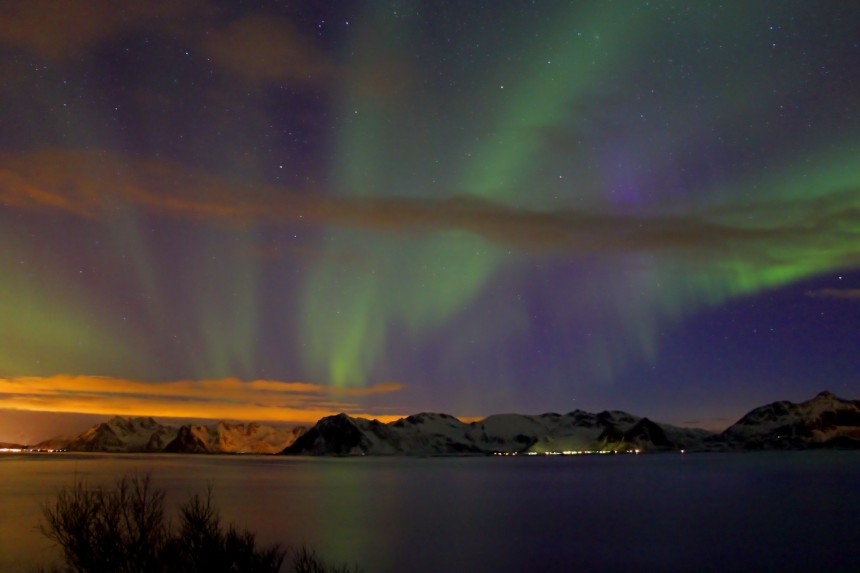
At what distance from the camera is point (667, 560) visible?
49531 mm

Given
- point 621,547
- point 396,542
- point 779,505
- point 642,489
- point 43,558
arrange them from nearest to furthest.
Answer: point 43,558 → point 621,547 → point 396,542 → point 779,505 → point 642,489

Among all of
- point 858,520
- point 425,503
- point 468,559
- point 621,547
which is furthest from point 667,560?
point 425,503

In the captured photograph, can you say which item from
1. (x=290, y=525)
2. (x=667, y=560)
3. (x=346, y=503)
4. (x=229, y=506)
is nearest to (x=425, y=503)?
(x=346, y=503)

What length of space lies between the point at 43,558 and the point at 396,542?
27.2 meters

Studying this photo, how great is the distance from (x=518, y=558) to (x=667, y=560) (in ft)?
34.9

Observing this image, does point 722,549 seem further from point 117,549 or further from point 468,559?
point 117,549

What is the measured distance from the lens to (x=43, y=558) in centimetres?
4662

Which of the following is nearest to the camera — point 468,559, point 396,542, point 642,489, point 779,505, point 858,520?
point 468,559

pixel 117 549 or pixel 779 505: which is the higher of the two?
pixel 117 549

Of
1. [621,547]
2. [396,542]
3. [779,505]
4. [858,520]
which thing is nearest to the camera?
[621,547]

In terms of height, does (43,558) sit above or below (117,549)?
below

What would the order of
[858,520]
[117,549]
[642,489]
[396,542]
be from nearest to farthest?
[117,549], [396,542], [858,520], [642,489]

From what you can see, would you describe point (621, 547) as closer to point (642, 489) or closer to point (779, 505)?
point (779, 505)

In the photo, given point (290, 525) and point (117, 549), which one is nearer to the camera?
point (117, 549)
